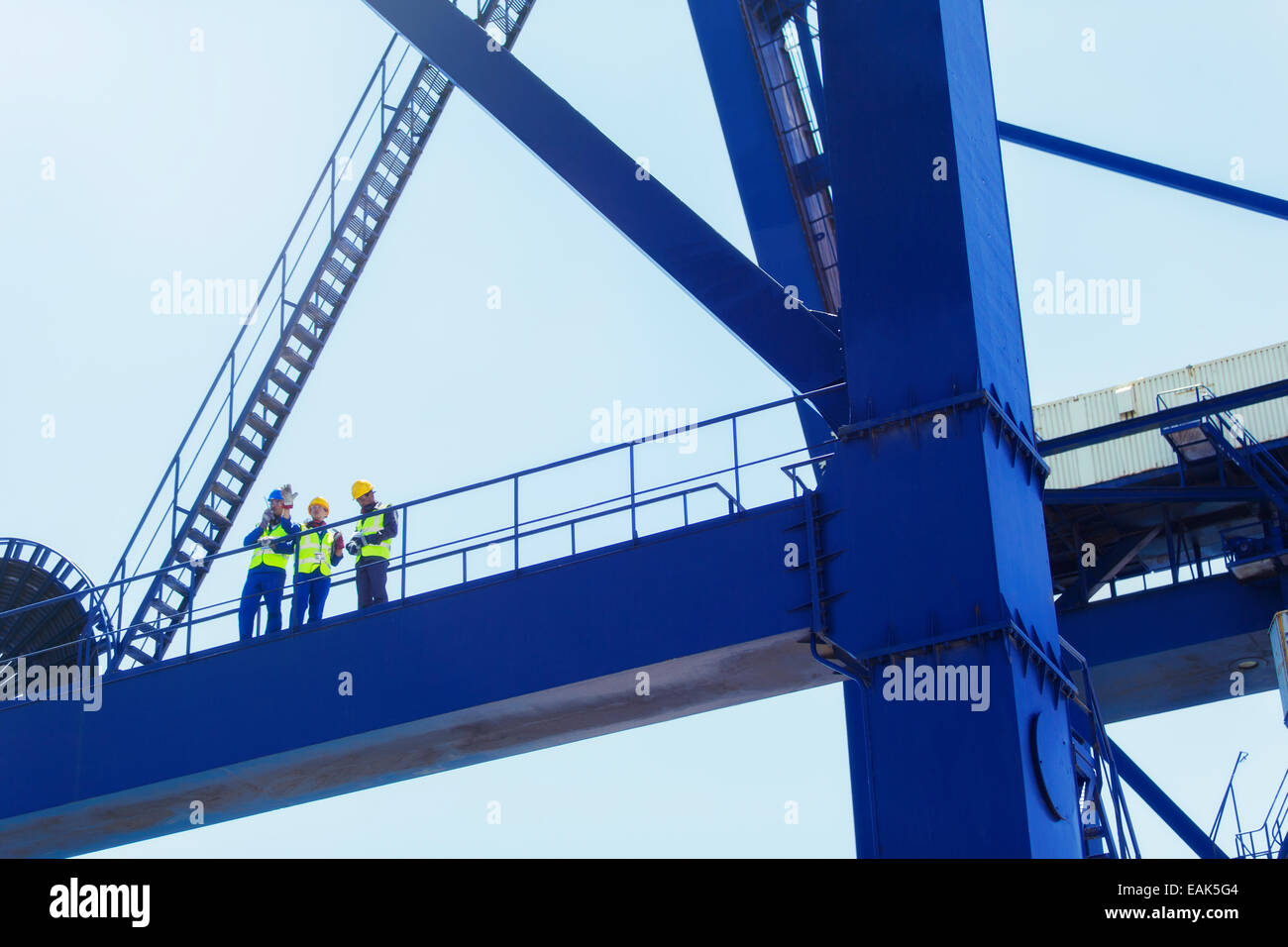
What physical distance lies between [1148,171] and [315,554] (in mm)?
10939

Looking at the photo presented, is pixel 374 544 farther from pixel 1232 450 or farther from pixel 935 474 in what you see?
pixel 1232 450

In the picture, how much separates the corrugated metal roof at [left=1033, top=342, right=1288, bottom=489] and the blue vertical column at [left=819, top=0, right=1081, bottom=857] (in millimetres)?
13576

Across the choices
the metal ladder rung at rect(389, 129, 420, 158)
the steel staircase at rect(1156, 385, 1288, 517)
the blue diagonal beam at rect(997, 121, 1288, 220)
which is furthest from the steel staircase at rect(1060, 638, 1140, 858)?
the metal ladder rung at rect(389, 129, 420, 158)

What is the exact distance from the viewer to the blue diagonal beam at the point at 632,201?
45.1ft

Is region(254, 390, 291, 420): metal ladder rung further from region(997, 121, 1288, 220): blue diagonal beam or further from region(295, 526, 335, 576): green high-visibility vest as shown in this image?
region(997, 121, 1288, 220): blue diagonal beam

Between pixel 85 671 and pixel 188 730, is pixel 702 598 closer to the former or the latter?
pixel 188 730

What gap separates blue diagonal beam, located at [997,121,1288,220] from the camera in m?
18.1

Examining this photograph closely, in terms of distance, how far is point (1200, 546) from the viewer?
25.3 m

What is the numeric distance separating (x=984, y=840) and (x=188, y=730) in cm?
817

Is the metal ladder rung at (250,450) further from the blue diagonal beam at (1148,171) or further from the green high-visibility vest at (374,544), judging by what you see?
the blue diagonal beam at (1148,171)

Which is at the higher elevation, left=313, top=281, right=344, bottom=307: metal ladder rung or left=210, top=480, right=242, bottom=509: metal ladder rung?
left=313, top=281, right=344, bottom=307: metal ladder rung

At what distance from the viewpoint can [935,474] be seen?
1212 centimetres

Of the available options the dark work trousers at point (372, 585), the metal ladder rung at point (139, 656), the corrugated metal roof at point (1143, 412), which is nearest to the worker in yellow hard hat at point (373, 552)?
the dark work trousers at point (372, 585)
